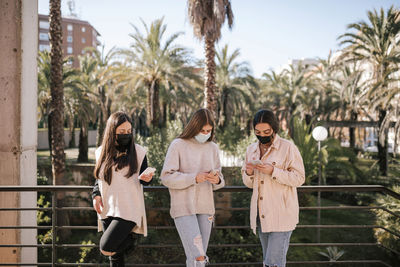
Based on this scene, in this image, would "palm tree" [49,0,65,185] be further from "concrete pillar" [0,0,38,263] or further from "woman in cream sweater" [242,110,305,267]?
"woman in cream sweater" [242,110,305,267]

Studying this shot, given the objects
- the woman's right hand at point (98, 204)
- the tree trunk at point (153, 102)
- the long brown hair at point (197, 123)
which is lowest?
the woman's right hand at point (98, 204)

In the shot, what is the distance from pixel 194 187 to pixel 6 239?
2874mm

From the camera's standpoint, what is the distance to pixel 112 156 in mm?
3006

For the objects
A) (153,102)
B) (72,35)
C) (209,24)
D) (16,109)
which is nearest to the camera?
(16,109)

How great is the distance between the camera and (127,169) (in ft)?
9.73

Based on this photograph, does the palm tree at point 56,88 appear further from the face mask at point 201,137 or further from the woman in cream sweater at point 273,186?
the woman in cream sweater at point 273,186

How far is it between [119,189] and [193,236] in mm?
751

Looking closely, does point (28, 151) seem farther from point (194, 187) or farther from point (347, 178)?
point (347, 178)

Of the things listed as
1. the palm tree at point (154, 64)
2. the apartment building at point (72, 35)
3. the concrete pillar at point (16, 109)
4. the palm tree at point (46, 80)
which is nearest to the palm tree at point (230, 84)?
the palm tree at point (154, 64)

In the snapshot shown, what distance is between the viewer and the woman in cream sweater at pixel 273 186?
2.91m

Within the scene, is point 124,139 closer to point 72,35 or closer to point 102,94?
point 102,94

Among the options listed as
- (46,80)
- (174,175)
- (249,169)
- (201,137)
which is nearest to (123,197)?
(174,175)

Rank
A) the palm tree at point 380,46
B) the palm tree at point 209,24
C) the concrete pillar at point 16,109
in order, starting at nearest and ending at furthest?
the concrete pillar at point 16,109 < the palm tree at point 209,24 < the palm tree at point 380,46

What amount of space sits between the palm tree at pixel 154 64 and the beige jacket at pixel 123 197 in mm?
15787
